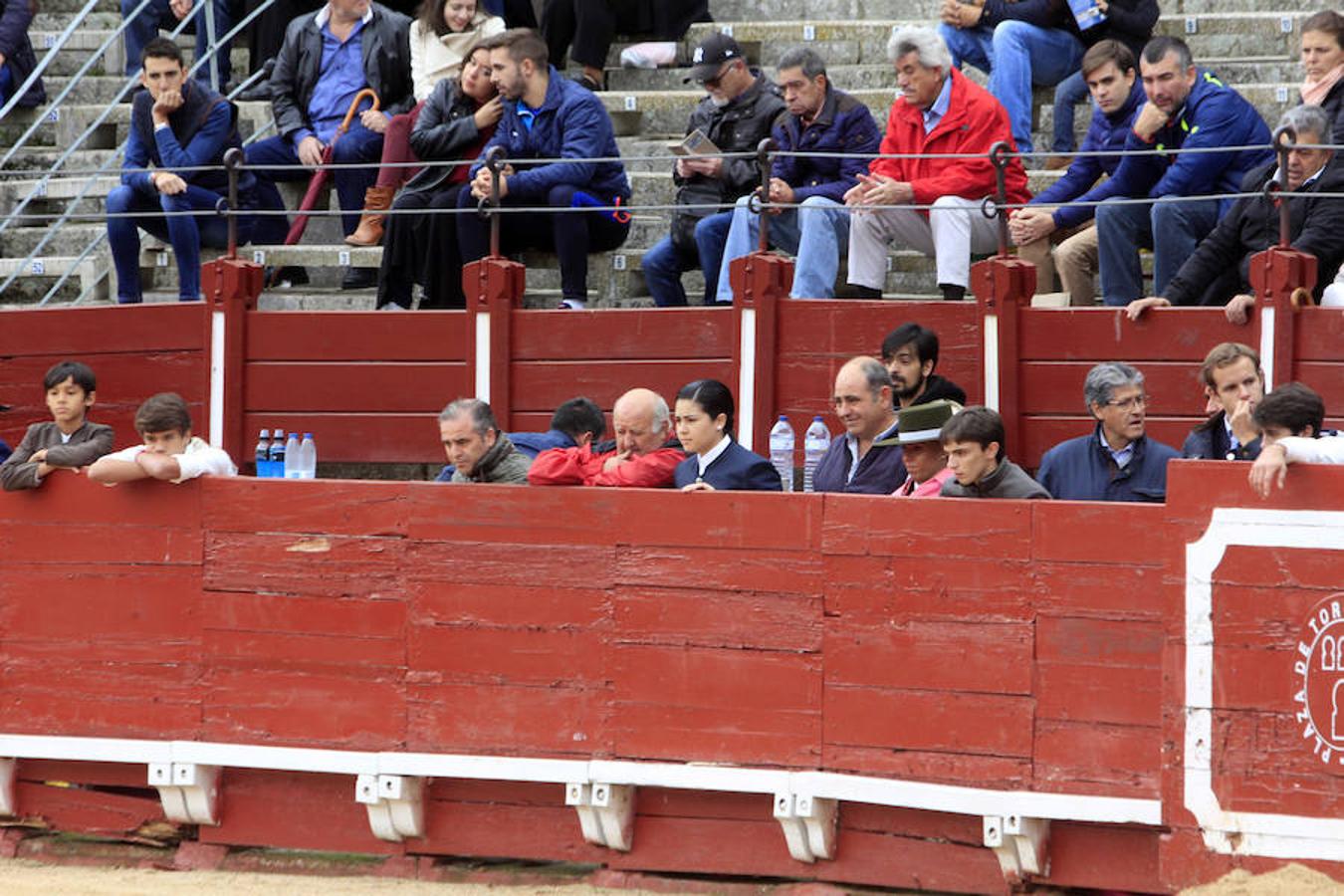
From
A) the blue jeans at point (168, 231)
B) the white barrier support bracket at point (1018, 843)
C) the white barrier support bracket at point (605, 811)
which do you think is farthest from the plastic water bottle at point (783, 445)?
the blue jeans at point (168, 231)

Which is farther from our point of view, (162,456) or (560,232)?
(560,232)

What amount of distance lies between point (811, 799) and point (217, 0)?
22.4ft

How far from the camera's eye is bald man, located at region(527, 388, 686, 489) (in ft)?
25.2

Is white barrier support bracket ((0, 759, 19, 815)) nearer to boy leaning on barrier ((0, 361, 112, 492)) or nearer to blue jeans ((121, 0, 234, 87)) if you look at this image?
boy leaning on barrier ((0, 361, 112, 492))

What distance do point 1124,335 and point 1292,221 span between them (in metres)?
0.73

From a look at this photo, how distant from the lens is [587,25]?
1151cm

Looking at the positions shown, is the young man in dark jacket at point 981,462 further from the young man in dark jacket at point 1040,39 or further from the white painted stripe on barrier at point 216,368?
the white painted stripe on barrier at point 216,368

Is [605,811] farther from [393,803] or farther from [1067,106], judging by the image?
[1067,106]

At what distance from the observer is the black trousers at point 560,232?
9812mm

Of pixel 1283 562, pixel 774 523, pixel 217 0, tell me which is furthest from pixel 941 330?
pixel 217 0

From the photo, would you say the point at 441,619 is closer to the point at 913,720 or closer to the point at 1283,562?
the point at 913,720

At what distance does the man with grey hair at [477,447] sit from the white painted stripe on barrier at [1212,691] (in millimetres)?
2322

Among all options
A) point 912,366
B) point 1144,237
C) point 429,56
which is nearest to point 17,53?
point 429,56

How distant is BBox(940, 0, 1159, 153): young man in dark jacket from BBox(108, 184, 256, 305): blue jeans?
3413 mm
